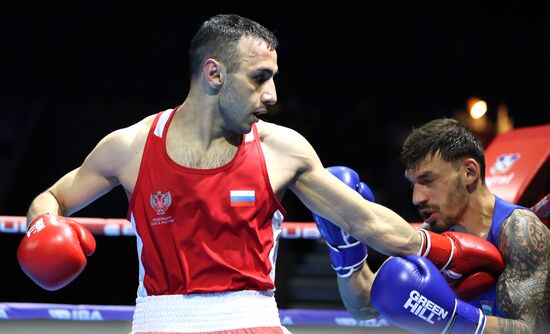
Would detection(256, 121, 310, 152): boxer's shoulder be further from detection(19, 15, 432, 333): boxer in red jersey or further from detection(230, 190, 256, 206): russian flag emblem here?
detection(230, 190, 256, 206): russian flag emblem

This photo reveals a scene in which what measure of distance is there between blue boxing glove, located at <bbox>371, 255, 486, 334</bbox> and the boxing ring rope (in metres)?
1.24

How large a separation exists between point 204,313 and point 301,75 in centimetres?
589

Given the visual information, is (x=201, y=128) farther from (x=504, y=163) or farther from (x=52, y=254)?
(x=504, y=163)

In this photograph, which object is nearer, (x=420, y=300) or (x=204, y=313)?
(x=204, y=313)

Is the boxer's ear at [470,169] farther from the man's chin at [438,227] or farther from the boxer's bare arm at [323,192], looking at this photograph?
the boxer's bare arm at [323,192]

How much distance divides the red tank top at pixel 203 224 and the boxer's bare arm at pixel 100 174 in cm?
6

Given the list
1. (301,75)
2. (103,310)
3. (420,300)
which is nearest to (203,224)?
(420,300)

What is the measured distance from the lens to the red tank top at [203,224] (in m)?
2.10

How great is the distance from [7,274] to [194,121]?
12.5 feet

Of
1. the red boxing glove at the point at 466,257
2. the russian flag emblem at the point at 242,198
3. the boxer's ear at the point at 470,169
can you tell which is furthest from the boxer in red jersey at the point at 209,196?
the boxer's ear at the point at 470,169

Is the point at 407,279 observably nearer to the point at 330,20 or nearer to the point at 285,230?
the point at 285,230

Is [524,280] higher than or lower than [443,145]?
lower

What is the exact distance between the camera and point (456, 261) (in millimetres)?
2551

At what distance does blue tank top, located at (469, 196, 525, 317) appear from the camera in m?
2.68
